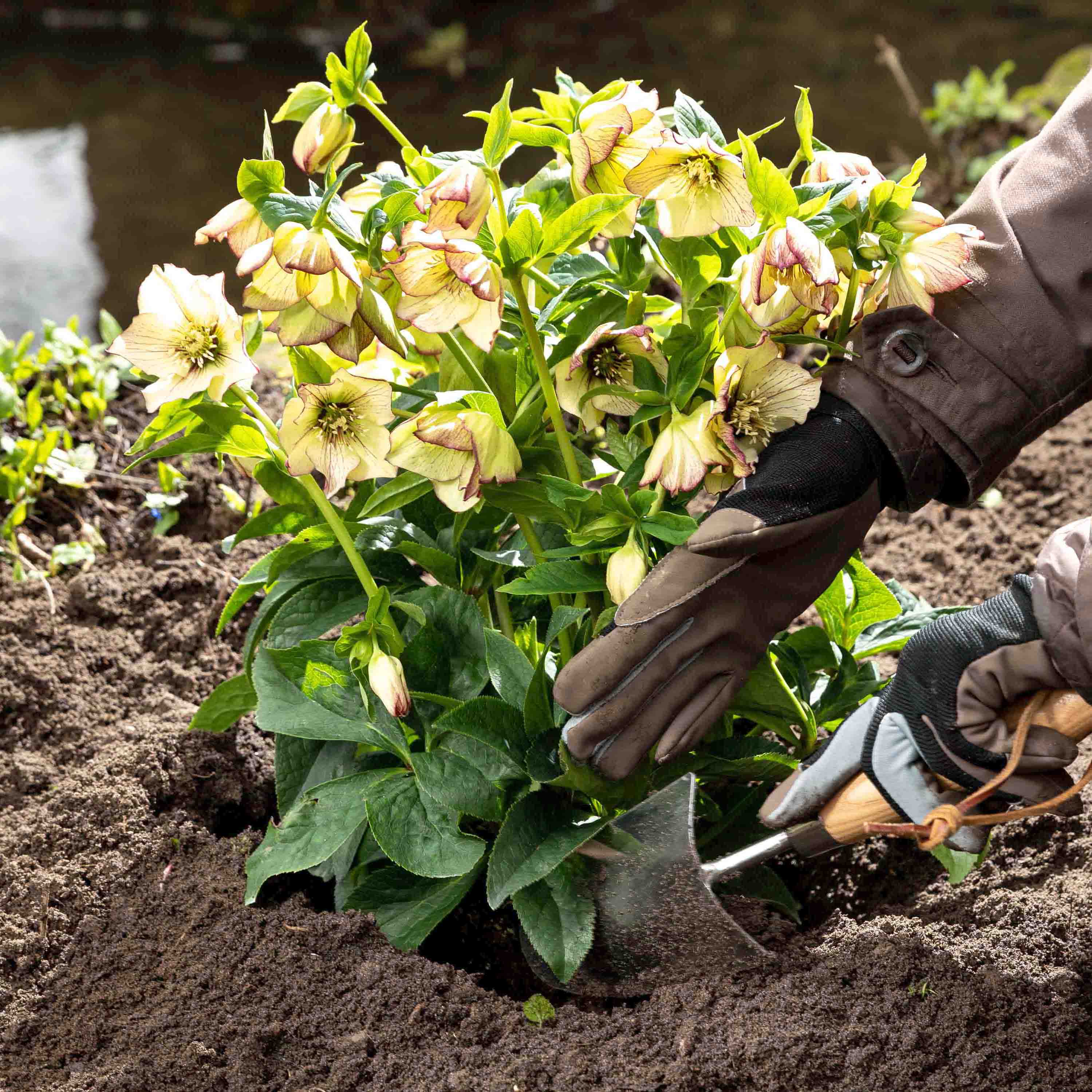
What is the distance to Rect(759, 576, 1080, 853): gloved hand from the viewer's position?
1169 millimetres

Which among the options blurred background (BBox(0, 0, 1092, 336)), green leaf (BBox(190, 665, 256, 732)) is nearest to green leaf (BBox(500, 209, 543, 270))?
green leaf (BBox(190, 665, 256, 732))

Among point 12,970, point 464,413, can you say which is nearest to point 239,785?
point 12,970

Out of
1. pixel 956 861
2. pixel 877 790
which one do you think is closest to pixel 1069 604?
pixel 877 790

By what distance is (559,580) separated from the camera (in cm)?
118

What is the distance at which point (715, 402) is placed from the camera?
1.07m

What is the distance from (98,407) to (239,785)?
97cm

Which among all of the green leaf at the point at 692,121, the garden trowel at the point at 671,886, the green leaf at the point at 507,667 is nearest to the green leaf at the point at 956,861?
the garden trowel at the point at 671,886

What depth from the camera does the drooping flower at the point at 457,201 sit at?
97 centimetres

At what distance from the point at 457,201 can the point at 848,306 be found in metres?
0.41

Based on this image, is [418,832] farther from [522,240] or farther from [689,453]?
[522,240]

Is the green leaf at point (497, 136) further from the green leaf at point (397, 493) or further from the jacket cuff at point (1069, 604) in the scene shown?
the jacket cuff at point (1069, 604)

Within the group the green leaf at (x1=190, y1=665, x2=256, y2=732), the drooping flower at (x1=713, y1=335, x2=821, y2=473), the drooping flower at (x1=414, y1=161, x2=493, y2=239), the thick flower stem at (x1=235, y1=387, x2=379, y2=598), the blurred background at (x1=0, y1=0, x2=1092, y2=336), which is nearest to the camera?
the drooping flower at (x1=414, y1=161, x2=493, y2=239)

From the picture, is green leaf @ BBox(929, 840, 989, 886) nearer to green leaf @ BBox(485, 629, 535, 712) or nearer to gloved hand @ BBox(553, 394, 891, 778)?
gloved hand @ BBox(553, 394, 891, 778)

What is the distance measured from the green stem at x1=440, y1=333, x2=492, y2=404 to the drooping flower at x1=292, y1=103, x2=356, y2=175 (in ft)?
0.61
